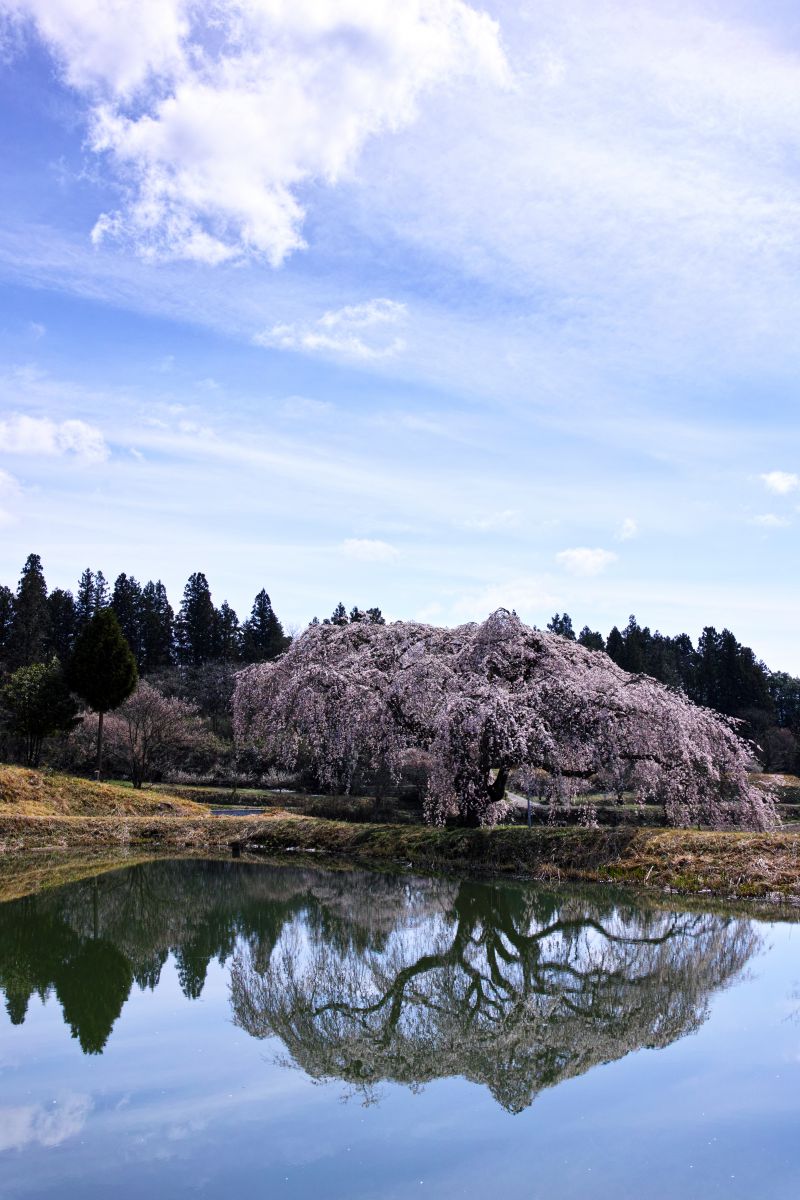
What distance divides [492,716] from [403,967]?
345 inches

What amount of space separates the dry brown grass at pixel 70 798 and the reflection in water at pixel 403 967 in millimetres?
11096

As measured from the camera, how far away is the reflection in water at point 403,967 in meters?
8.81

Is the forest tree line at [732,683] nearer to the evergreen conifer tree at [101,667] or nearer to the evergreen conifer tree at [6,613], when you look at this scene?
the evergreen conifer tree at [101,667]

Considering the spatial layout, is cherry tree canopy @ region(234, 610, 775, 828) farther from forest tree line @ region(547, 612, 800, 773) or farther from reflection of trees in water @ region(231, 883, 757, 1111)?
forest tree line @ region(547, 612, 800, 773)

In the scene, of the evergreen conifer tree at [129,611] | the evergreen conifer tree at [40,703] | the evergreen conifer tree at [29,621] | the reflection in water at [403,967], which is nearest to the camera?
the reflection in water at [403,967]

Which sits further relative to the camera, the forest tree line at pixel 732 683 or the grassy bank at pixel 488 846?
the forest tree line at pixel 732 683

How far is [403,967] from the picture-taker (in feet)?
40.5

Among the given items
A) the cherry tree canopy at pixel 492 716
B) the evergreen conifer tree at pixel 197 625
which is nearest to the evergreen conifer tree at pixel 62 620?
the evergreen conifer tree at pixel 197 625

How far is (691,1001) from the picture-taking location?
1024cm

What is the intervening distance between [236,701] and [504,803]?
899cm

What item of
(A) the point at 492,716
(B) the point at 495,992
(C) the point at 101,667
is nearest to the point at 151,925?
(B) the point at 495,992

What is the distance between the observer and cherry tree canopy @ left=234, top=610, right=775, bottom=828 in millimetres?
20875

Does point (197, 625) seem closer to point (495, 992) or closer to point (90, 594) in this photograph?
point (90, 594)

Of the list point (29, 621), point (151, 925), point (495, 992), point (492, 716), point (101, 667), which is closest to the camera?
point (495, 992)
